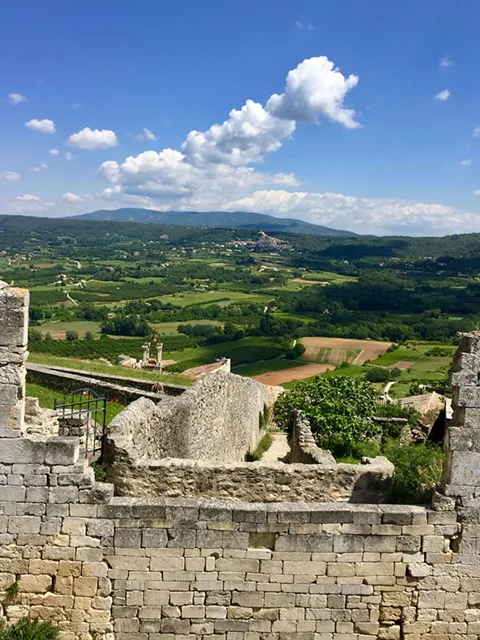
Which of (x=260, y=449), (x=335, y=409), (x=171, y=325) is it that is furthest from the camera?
(x=171, y=325)

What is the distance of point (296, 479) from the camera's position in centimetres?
786

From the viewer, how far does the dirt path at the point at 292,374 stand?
2242 inches

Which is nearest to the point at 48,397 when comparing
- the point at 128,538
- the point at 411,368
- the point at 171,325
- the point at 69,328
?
the point at 128,538

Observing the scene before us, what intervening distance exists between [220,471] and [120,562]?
1.83m

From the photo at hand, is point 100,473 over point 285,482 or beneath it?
beneath

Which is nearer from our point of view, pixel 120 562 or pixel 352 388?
pixel 120 562

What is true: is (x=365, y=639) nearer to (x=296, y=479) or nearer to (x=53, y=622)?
(x=296, y=479)

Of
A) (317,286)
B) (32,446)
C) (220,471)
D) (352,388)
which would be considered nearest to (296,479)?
(220,471)

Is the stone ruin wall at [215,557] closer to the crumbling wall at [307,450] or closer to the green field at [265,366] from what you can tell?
the crumbling wall at [307,450]

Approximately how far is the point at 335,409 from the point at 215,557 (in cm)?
1093

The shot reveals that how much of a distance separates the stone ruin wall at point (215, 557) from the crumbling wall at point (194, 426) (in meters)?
0.93

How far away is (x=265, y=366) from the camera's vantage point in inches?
2635

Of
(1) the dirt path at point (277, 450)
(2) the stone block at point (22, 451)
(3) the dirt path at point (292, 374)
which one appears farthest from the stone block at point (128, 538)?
(3) the dirt path at point (292, 374)

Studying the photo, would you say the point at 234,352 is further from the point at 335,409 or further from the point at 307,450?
the point at 307,450
